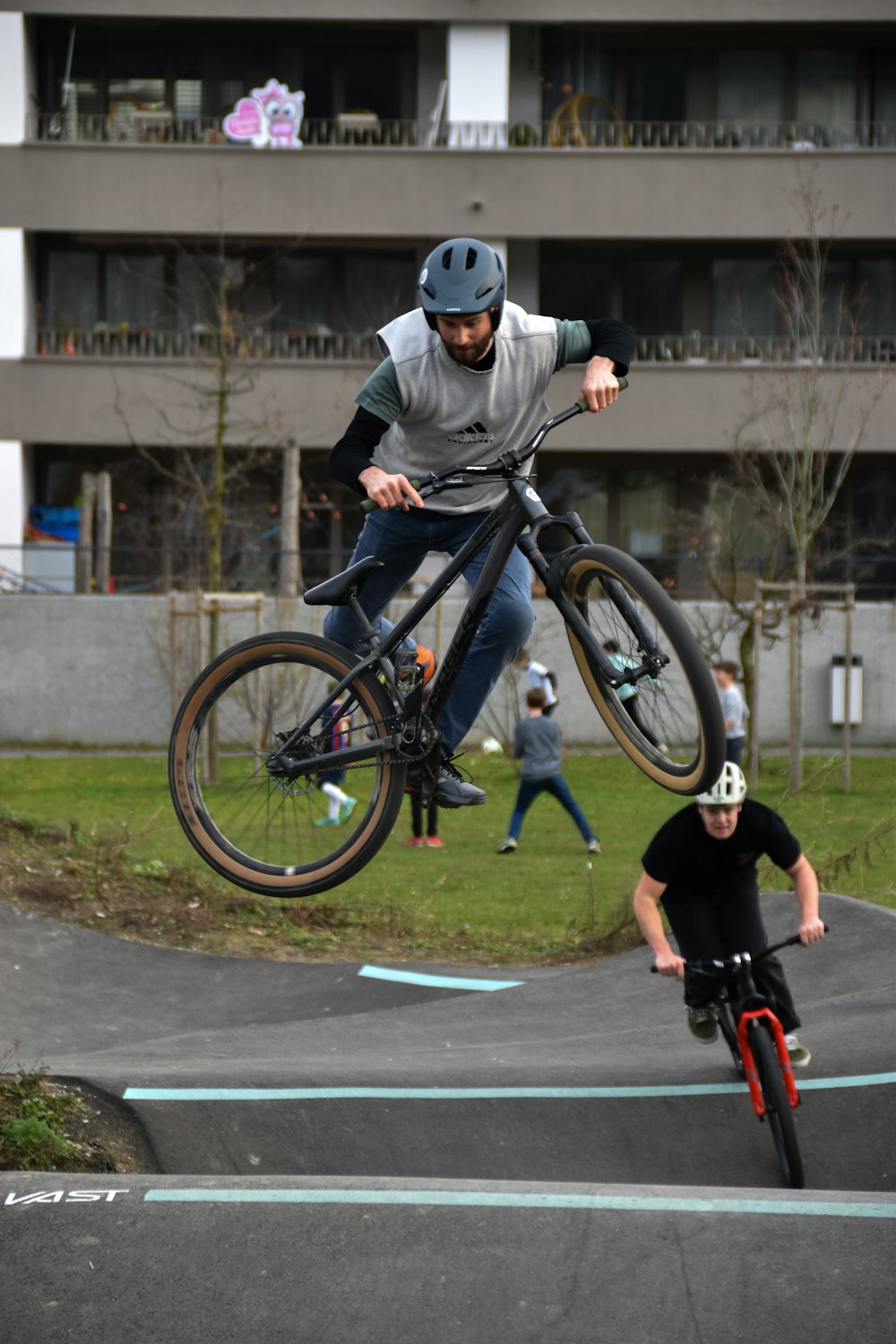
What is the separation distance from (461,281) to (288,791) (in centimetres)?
184

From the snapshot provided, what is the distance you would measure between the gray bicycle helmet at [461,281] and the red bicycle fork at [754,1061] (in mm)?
5145

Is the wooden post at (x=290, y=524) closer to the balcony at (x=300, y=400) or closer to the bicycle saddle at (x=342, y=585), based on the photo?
the balcony at (x=300, y=400)

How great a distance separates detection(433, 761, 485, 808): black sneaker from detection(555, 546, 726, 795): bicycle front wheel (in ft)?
1.73

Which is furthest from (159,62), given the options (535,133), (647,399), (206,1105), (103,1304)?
(103,1304)

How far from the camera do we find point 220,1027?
1213cm

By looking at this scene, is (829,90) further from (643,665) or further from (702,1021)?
(643,665)

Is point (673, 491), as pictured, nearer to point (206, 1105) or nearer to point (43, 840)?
point (43, 840)

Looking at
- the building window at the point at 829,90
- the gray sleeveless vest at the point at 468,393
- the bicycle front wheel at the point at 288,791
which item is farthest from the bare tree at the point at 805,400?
the gray sleeveless vest at the point at 468,393

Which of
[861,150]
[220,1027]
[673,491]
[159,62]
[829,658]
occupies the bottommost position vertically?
[220,1027]

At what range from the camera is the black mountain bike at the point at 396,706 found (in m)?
4.58

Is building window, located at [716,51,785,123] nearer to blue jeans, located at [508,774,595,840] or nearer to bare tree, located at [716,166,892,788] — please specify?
bare tree, located at [716,166,892,788]

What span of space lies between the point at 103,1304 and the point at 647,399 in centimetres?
2287

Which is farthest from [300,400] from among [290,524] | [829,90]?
[829,90]

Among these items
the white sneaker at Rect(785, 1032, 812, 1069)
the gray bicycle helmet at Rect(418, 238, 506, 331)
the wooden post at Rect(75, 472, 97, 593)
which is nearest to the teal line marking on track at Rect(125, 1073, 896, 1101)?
the white sneaker at Rect(785, 1032, 812, 1069)
